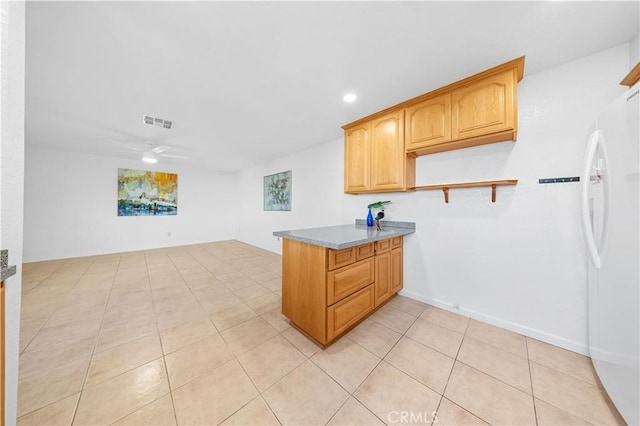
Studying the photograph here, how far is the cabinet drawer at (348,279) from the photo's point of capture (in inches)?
65.0

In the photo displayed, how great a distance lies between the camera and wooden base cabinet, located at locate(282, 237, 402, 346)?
1651mm

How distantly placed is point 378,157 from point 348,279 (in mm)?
1590

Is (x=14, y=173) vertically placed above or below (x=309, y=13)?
below

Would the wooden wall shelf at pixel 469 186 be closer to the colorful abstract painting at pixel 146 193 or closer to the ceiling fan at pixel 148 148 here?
the ceiling fan at pixel 148 148

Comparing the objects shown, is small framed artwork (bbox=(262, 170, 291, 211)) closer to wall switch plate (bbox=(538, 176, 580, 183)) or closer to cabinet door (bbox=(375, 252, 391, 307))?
cabinet door (bbox=(375, 252, 391, 307))

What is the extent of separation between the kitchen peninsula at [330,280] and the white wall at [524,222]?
665 mm

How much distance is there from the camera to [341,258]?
1721 millimetres

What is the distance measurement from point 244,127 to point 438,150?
2.71 metres

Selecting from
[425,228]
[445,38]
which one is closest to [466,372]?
[425,228]

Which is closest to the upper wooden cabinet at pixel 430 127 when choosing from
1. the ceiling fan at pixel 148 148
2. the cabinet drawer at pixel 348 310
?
the cabinet drawer at pixel 348 310

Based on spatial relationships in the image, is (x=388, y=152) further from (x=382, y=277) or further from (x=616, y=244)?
(x=616, y=244)

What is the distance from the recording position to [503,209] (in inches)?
77.0

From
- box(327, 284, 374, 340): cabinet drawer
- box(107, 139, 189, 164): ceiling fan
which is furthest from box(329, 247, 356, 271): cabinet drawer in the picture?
box(107, 139, 189, 164): ceiling fan

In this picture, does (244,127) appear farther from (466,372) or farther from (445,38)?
(466,372)
